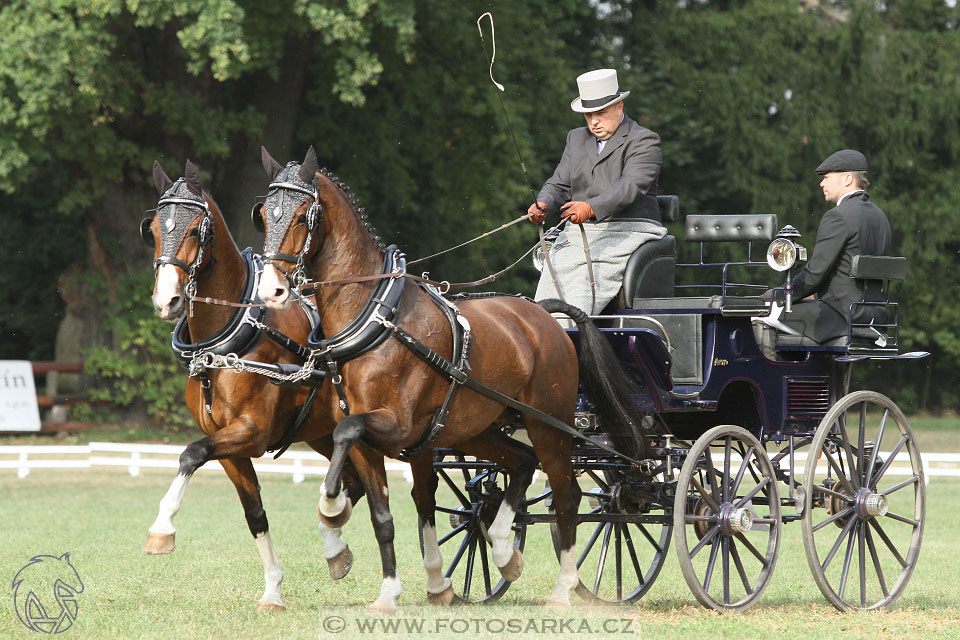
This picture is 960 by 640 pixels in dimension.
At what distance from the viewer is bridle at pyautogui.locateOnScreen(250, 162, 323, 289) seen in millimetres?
6312

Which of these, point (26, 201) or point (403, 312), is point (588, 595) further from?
point (26, 201)

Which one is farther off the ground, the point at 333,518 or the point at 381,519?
the point at 381,519

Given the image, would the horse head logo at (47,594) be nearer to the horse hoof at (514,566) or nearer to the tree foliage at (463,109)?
the horse hoof at (514,566)

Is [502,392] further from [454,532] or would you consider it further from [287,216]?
[287,216]

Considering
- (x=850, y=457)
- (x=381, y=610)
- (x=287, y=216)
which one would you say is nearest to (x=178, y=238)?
(x=287, y=216)

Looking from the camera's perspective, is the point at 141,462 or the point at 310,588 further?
the point at 141,462

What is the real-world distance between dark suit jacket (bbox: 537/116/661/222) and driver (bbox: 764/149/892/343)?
1011 mm

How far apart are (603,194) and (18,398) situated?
1443 cm

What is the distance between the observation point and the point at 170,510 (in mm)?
6289

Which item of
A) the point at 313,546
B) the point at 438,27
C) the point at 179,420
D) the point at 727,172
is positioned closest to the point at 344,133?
the point at 438,27

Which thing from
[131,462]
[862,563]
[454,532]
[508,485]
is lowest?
[131,462]

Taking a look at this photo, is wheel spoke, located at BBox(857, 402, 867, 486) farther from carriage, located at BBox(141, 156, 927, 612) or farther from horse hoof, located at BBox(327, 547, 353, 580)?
horse hoof, located at BBox(327, 547, 353, 580)

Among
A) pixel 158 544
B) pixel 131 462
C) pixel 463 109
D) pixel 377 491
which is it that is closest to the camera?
pixel 158 544

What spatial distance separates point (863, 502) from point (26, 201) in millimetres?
19805
